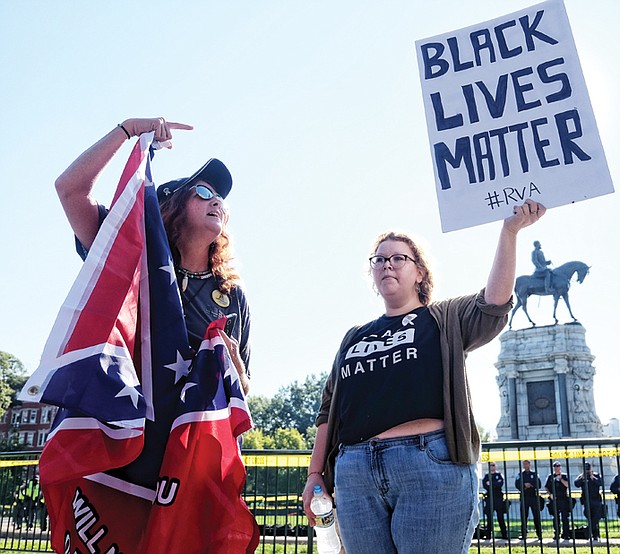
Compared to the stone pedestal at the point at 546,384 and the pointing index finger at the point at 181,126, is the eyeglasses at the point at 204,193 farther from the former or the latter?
the stone pedestal at the point at 546,384

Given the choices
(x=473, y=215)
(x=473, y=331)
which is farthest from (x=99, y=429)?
(x=473, y=215)

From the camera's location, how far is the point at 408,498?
8.35 ft

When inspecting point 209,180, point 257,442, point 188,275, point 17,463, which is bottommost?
point 188,275

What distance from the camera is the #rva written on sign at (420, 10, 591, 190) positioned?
2.96m

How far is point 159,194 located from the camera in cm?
277

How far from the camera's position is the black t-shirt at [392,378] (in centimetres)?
268

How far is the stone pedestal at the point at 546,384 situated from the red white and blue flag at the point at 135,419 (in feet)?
70.6

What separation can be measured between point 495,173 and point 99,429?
201 centimetres

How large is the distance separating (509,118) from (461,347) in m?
1.13

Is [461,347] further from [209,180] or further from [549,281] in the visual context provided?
[549,281]

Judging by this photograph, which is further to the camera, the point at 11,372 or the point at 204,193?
the point at 11,372

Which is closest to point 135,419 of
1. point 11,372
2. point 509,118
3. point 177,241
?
point 177,241

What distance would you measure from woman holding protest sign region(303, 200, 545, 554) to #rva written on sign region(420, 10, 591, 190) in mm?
339

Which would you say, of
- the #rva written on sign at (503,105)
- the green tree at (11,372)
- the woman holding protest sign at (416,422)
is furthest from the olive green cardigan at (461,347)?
the green tree at (11,372)
